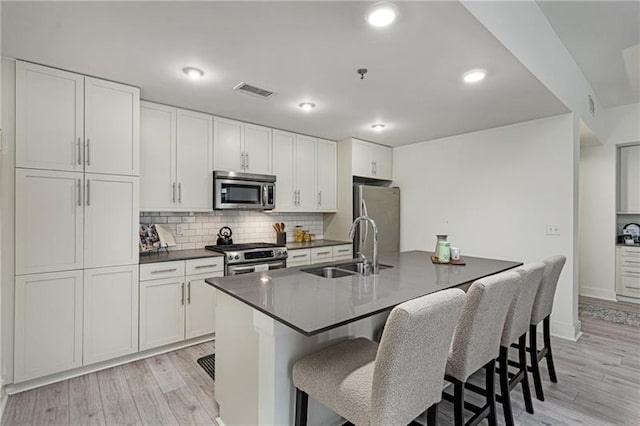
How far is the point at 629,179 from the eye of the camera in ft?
15.3

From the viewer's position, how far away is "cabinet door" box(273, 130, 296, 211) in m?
4.02

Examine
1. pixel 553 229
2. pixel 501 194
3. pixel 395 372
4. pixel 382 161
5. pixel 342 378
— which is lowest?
pixel 342 378

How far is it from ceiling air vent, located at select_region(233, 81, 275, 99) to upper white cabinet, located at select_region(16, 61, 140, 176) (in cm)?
90

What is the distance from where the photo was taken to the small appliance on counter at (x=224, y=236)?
3.67 m

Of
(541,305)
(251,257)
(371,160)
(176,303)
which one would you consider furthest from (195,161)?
(541,305)

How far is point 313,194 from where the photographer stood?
Answer: 14.5ft

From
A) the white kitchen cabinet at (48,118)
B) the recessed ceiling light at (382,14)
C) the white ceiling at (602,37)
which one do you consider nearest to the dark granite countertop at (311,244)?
the white kitchen cabinet at (48,118)

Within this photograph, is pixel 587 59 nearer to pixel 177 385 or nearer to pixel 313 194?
pixel 313 194

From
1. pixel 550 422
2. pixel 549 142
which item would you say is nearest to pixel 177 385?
pixel 550 422

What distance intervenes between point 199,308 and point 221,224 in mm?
1113

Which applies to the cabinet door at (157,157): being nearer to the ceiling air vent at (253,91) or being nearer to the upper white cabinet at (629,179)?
the ceiling air vent at (253,91)

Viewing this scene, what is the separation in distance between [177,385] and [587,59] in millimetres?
4819

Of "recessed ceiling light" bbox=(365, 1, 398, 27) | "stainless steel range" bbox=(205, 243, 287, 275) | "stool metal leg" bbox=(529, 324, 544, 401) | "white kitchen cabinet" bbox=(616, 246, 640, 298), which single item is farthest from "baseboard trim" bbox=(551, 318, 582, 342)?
"recessed ceiling light" bbox=(365, 1, 398, 27)

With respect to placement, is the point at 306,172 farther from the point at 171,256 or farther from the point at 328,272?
the point at 328,272
